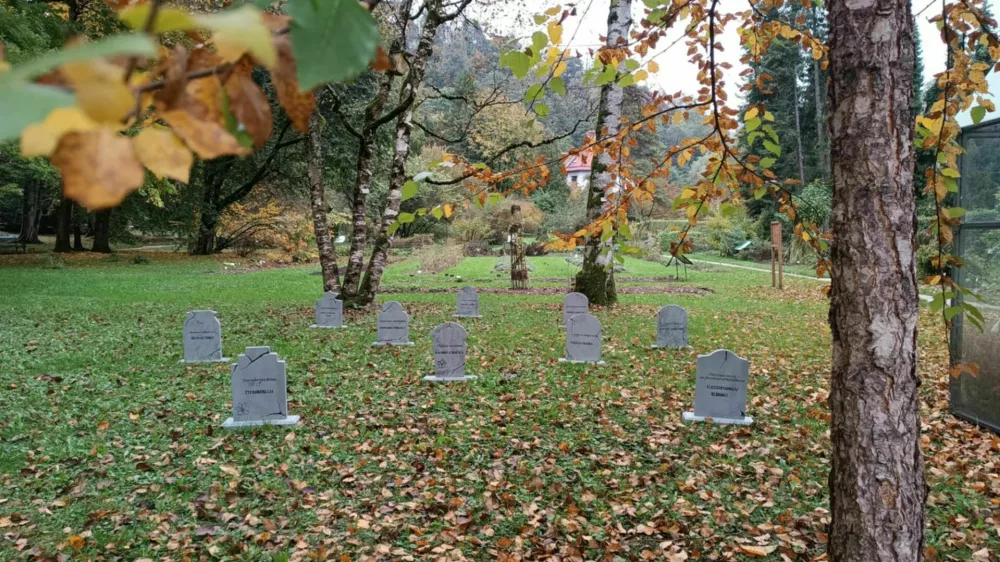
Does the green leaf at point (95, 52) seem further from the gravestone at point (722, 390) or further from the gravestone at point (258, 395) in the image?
the gravestone at point (722, 390)

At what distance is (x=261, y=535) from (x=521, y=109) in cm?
3968

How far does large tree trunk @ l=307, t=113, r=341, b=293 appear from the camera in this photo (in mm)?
10969

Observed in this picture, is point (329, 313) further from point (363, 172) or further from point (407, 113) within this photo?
point (407, 113)

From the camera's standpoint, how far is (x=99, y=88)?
474 millimetres

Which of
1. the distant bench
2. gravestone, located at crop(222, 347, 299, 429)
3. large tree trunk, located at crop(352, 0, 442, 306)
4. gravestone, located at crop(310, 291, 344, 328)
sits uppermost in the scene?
large tree trunk, located at crop(352, 0, 442, 306)

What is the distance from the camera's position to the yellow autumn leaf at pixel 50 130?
0.43 metres

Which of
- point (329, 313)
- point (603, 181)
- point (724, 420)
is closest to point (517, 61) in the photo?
point (724, 420)

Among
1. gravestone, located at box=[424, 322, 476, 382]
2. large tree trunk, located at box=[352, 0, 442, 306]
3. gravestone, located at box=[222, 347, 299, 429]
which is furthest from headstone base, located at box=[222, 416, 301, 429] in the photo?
large tree trunk, located at box=[352, 0, 442, 306]

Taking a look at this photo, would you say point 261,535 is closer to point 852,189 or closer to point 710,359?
point 852,189

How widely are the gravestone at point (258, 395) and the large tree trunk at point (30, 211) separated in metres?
32.8

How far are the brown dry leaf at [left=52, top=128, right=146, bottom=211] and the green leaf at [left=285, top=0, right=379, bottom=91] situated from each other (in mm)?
192

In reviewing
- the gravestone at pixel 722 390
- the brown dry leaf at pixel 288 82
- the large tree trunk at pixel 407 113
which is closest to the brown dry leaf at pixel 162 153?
the brown dry leaf at pixel 288 82

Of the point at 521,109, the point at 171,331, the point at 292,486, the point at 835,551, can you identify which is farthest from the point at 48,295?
the point at 521,109

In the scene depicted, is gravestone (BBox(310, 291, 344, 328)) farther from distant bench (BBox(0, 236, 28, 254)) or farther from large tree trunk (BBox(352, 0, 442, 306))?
distant bench (BBox(0, 236, 28, 254))
